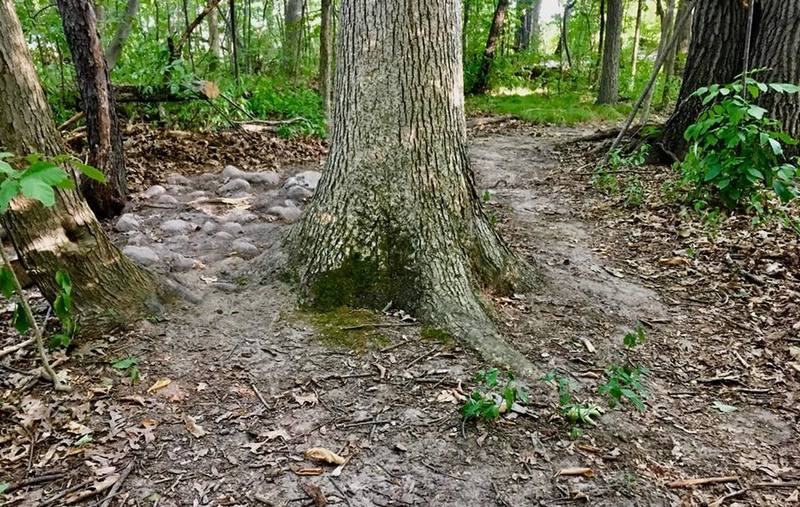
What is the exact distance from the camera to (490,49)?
13.4m

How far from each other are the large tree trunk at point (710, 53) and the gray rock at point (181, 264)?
16.0 ft

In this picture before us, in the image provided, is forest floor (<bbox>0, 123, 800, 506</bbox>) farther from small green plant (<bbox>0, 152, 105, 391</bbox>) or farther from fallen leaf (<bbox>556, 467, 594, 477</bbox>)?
small green plant (<bbox>0, 152, 105, 391</bbox>)

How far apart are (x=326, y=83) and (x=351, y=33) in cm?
544

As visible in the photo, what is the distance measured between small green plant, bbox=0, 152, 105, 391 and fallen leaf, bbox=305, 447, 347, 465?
1.16m

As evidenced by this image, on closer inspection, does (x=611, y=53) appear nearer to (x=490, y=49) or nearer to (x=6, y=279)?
(x=490, y=49)

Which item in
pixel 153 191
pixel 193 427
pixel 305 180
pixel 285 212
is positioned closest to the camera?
pixel 193 427

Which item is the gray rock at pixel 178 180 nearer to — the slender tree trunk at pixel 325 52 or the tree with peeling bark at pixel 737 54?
the slender tree trunk at pixel 325 52

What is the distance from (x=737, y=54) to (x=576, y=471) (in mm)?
5269

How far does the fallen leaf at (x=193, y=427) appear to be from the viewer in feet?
7.59

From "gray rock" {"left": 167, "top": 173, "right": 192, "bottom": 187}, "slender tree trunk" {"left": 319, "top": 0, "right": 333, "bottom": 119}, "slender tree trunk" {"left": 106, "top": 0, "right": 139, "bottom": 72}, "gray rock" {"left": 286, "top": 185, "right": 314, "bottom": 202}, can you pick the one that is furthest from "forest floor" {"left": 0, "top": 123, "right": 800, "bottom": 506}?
"slender tree trunk" {"left": 319, "top": 0, "right": 333, "bottom": 119}

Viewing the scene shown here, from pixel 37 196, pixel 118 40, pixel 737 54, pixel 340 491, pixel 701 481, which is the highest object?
pixel 118 40

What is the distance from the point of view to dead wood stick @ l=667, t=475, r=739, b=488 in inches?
87.0

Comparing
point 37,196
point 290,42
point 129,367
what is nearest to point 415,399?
point 129,367

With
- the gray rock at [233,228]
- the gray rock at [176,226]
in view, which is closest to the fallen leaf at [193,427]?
the gray rock at [233,228]
